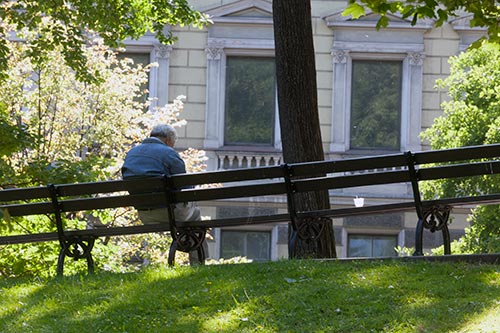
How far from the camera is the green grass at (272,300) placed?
7.15 meters

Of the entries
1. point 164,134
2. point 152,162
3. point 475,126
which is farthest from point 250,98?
point 152,162

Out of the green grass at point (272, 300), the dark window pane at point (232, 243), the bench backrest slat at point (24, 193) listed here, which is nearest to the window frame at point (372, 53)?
the dark window pane at point (232, 243)

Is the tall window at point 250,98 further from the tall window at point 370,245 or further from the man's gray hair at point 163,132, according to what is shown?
the man's gray hair at point 163,132

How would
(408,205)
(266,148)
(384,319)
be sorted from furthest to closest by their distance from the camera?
(266,148), (408,205), (384,319)

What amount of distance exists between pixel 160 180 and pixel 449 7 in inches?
127

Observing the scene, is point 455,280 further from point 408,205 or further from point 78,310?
point 78,310

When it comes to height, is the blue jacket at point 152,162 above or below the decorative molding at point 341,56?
below

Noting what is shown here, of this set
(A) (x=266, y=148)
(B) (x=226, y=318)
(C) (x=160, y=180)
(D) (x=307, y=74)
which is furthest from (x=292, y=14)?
(A) (x=266, y=148)

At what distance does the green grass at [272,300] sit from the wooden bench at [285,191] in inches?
34.7

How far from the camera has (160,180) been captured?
9734mm

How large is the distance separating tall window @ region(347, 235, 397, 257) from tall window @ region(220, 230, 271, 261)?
6.28 ft

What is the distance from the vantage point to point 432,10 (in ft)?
22.7

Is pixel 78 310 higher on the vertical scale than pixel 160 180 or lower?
lower

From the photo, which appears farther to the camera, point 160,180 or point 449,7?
point 160,180
